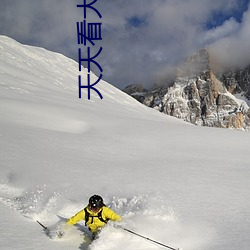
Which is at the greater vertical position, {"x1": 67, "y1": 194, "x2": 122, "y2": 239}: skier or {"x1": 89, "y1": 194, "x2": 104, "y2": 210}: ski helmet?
{"x1": 89, "y1": 194, "x2": 104, "y2": 210}: ski helmet

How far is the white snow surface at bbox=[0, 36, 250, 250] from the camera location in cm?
548

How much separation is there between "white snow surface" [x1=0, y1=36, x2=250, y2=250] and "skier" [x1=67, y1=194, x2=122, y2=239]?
0.21 m

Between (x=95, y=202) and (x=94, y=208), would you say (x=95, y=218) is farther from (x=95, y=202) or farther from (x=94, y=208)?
(x=95, y=202)

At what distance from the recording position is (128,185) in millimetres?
8070

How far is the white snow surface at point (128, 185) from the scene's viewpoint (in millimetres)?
5477

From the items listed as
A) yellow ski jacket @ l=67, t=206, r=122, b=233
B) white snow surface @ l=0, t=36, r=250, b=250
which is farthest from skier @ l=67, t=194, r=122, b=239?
white snow surface @ l=0, t=36, r=250, b=250

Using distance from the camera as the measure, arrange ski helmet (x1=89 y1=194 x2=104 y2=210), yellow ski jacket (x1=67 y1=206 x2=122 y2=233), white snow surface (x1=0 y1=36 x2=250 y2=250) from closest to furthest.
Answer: white snow surface (x1=0 y1=36 x2=250 y2=250) < ski helmet (x1=89 y1=194 x2=104 y2=210) < yellow ski jacket (x1=67 y1=206 x2=122 y2=233)

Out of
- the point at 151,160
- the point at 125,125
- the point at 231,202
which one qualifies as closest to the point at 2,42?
the point at 125,125

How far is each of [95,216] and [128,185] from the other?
7.62 feet

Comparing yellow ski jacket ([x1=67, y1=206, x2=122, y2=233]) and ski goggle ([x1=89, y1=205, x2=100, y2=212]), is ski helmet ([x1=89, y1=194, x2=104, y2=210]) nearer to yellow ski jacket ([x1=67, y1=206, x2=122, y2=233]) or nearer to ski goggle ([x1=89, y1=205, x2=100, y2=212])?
ski goggle ([x1=89, y1=205, x2=100, y2=212])

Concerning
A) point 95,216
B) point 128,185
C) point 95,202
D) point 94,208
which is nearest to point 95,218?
point 95,216

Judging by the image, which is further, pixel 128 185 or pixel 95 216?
pixel 128 185

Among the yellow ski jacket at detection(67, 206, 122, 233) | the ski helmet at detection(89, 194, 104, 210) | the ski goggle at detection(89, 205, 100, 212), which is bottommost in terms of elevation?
the yellow ski jacket at detection(67, 206, 122, 233)

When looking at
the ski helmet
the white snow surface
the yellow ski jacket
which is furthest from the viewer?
the yellow ski jacket
